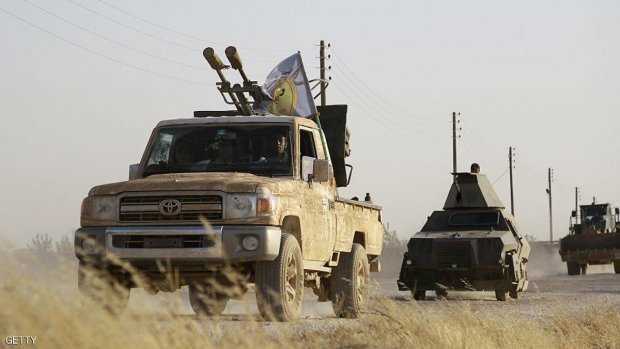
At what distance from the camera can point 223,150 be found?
1241 cm

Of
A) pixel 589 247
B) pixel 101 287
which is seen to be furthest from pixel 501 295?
pixel 589 247

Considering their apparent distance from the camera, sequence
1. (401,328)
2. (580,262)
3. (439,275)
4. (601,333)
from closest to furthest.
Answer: (401,328)
(601,333)
(439,275)
(580,262)

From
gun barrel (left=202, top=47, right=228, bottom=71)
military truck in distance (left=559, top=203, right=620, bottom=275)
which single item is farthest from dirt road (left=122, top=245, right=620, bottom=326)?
military truck in distance (left=559, top=203, right=620, bottom=275)

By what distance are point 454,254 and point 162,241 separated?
1160 cm

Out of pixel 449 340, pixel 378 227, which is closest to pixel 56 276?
pixel 449 340

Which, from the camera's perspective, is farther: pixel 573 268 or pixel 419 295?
pixel 573 268

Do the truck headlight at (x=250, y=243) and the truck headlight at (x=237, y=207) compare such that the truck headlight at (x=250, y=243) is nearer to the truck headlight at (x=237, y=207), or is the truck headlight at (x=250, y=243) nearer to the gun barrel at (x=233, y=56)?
the truck headlight at (x=237, y=207)

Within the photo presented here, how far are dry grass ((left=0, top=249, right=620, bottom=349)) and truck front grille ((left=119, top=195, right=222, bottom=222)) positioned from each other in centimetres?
123

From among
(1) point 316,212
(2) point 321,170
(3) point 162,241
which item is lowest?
(3) point 162,241

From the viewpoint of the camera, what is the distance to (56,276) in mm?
6977

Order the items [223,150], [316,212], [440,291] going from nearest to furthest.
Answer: [223,150] < [316,212] < [440,291]

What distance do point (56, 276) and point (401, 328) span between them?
341 cm

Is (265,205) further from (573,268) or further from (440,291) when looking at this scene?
(573,268)

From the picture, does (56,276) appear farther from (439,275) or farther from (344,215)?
(439,275)
